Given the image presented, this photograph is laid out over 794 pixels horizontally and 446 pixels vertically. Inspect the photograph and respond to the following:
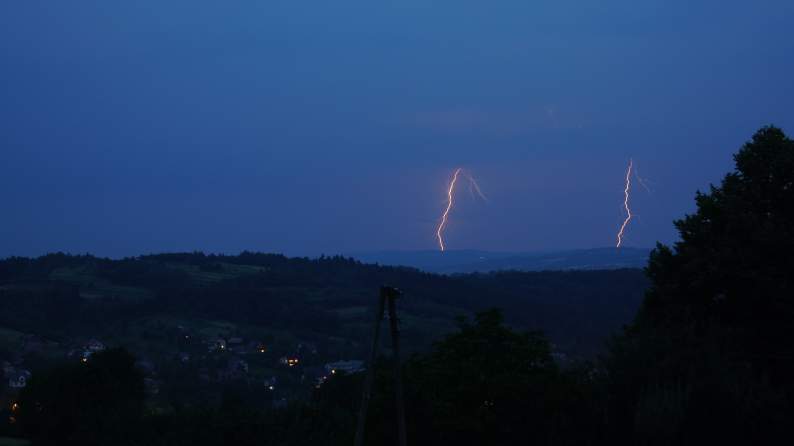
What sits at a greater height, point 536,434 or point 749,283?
point 749,283

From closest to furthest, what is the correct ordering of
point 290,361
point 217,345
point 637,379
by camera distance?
point 637,379 < point 290,361 < point 217,345

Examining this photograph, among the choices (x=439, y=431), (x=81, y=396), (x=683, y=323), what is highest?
(x=683, y=323)

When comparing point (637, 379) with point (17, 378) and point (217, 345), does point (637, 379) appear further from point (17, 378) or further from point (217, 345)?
point (217, 345)

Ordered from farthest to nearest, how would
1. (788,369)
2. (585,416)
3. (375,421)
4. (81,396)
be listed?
(81,396) < (788,369) < (585,416) < (375,421)

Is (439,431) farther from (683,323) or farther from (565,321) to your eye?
(565,321)

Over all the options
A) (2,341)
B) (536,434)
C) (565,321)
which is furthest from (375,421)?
(2,341)

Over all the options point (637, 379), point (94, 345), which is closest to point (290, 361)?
point (94, 345)

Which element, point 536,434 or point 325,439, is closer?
point 536,434

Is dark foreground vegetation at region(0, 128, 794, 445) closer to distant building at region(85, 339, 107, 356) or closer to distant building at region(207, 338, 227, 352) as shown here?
distant building at region(85, 339, 107, 356)

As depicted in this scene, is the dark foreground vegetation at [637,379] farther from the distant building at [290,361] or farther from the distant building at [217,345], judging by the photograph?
the distant building at [217,345]

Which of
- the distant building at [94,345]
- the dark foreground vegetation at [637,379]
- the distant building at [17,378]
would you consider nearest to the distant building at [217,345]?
the distant building at [94,345]


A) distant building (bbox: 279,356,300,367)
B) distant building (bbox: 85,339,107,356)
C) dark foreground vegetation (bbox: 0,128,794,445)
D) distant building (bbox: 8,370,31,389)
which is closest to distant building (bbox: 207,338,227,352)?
distant building (bbox: 279,356,300,367)
